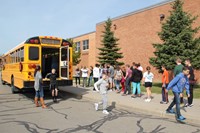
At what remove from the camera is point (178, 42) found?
55.1 feet

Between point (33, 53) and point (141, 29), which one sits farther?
point (141, 29)

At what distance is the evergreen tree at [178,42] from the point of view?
54.3ft

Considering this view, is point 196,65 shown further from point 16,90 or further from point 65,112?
point 16,90

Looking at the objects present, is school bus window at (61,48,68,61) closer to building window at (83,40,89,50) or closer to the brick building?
the brick building

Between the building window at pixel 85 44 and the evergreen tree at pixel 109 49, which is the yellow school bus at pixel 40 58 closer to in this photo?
the evergreen tree at pixel 109 49

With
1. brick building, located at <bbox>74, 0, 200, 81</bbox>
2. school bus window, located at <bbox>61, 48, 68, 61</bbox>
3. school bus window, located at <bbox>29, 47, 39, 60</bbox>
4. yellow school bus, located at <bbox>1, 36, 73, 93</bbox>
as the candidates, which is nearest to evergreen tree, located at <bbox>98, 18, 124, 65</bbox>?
brick building, located at <bbox>74, 0, 200, 81</bbox>

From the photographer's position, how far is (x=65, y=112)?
8.69 metres

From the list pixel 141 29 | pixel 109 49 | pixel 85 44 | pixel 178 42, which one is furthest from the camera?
pixel 85 44

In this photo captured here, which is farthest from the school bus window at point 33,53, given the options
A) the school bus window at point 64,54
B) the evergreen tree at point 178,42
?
the evergreen tree at point 178,42

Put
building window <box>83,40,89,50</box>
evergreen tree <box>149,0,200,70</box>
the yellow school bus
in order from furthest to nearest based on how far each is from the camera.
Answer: building window <box>83,40,89,50</box> → evergreen tree <box>149,0,200,70</box> → the yellow school bus

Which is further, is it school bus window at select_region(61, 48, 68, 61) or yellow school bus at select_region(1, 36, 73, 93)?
school bus window at select_region(61, 48, 68, 61)

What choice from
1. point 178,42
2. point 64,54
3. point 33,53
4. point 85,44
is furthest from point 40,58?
point 85,44

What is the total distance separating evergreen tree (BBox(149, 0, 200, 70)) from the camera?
1655cm

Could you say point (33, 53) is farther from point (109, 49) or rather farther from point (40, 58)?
point (109, 49)
